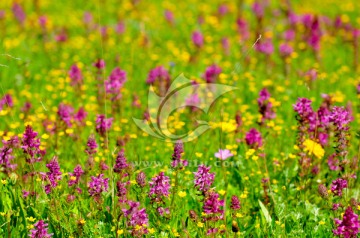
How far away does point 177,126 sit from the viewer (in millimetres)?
5980

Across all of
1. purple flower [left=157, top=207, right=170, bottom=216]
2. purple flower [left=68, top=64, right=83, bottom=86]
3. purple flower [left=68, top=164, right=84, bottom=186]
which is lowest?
purple flower [left=157, top=207, right=170, bottom=216]

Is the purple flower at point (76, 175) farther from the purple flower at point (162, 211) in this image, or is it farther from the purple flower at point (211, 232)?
the purple flower at point (211, 232)

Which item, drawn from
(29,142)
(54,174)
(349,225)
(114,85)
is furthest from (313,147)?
(114,85)

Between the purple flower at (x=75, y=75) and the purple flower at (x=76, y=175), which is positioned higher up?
the purple flower at (x=75, y=75)

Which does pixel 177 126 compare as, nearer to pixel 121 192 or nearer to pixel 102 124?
pixel 102 124

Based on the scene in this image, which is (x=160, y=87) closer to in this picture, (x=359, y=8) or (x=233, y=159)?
(x=233, y=159)

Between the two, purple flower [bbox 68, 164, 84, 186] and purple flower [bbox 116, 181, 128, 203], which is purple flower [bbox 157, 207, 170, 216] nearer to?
purple flower [bbox 116, 181, 128, 203]

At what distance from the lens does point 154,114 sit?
21.7 ft

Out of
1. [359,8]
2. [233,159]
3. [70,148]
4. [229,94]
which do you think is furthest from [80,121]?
[359,8]

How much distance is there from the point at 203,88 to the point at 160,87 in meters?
0.64

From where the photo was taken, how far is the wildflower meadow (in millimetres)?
4090

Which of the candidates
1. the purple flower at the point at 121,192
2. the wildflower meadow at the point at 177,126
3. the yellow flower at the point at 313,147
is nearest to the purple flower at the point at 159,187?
the wildflower meadow at the point at 177,126

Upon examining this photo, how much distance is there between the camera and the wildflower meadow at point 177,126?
4.09 metres

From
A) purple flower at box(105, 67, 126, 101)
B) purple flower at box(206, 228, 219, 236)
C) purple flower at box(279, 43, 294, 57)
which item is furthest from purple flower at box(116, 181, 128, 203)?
purple flower at box(279, 43, 294, 57)
